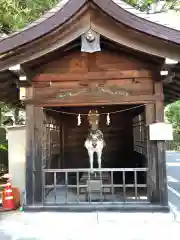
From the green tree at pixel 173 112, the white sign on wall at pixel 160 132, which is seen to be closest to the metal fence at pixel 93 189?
the white sign on wall at pixel 160 132

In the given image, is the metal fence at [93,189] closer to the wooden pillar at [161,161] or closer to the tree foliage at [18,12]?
the wooden pillar at [161,161]

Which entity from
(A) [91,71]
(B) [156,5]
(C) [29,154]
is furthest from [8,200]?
(B) [156,5]

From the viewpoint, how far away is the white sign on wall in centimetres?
527

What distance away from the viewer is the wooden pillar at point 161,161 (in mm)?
5320

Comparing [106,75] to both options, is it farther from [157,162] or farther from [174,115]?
[174,115]

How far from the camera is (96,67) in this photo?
5.57m

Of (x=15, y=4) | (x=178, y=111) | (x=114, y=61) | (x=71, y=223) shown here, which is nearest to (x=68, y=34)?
(x=114, y=61)

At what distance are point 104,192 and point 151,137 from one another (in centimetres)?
171

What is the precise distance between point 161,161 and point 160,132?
53 centimetres

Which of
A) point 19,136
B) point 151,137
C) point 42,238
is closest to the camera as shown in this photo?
point 42,238

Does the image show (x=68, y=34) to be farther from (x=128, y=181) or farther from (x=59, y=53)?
(x=128, y=181)

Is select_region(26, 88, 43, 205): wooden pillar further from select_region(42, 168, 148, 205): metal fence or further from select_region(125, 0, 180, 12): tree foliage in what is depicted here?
select_region(125, 0, 180, 12): tree foliage

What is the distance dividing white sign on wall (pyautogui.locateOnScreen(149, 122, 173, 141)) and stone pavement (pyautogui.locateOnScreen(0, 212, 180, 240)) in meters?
1.33

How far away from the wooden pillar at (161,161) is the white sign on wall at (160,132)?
0.41 ft
